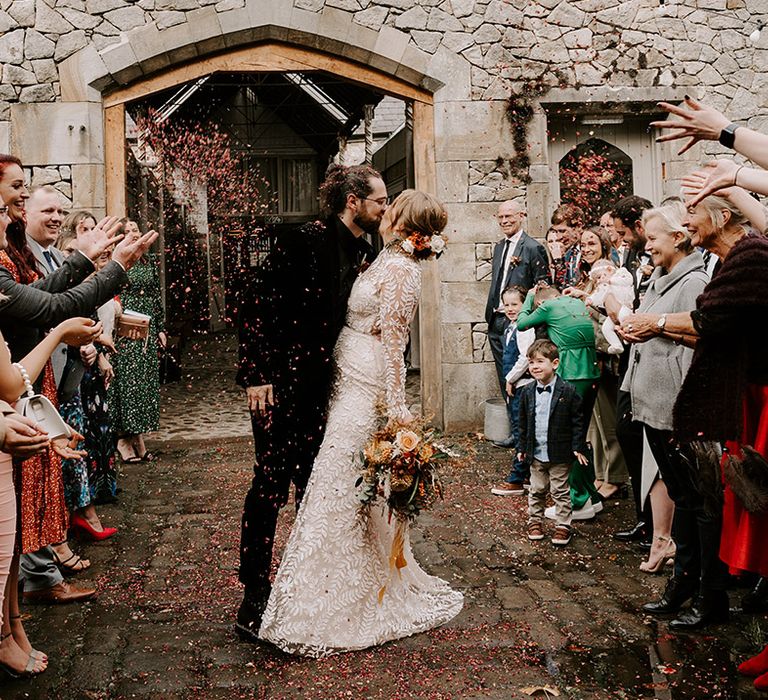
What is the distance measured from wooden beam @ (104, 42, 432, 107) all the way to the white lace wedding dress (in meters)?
5.49

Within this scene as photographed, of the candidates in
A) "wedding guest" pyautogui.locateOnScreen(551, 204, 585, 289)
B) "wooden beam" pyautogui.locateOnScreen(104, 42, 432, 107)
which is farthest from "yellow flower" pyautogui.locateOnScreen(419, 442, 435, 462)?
"wooden beam" pyautogui.locateOnScreen(104, 42, 432, 107)

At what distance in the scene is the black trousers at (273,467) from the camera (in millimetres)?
3902

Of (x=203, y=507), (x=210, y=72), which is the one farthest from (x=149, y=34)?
(x=203, y=507)

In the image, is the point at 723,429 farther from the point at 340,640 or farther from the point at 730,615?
the point at 340,640

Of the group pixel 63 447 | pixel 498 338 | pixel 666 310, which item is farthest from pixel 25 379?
pixel 498 338

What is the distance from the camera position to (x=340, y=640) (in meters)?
3.78

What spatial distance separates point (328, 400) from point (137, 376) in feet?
14.0

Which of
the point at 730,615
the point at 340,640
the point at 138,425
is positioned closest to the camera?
the point at 340,640

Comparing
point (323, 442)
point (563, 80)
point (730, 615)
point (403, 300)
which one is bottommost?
point (730, 615)

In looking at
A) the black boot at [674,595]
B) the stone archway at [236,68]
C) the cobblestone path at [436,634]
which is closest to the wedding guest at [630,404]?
the cobblestone path at [436,634]

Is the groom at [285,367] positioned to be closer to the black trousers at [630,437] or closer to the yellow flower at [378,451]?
the yellow flower at [378,451]

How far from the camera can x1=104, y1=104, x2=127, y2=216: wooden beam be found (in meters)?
8.52

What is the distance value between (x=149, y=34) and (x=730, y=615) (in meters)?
7.31

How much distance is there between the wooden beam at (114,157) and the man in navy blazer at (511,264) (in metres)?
3.83
